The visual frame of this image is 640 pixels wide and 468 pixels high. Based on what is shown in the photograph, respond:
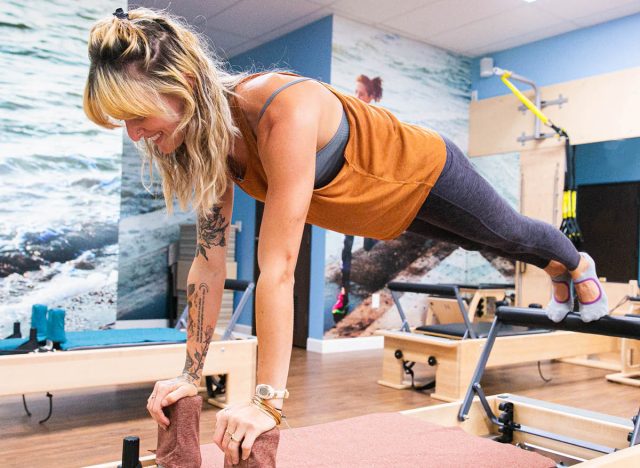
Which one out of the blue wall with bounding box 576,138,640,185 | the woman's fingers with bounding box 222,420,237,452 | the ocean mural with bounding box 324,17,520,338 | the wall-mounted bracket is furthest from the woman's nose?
the wall-mounted bracket

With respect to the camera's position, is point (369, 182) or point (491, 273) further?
point (491, 273)

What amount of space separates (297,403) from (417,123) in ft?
11.9

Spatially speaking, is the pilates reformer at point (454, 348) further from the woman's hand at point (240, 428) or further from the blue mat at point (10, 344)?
the woman's hand at point (240, 428)

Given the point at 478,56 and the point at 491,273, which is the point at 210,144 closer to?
the point at 491,273

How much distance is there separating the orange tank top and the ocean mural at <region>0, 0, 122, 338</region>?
317 cm

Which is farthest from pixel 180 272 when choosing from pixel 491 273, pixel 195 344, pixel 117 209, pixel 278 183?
pixel 278 183

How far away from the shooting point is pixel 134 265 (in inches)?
260

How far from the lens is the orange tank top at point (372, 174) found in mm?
A: 1266

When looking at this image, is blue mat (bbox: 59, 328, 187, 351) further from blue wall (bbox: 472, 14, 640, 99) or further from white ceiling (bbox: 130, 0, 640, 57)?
blue wall (bbox: 472, 14, 640, 99)

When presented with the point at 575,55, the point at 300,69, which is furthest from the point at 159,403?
the point at 575,55

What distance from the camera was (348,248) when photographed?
5691 mm

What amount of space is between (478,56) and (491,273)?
7.94 feet

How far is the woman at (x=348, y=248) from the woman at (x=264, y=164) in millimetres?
4030

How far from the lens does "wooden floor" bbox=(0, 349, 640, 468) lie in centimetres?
265
